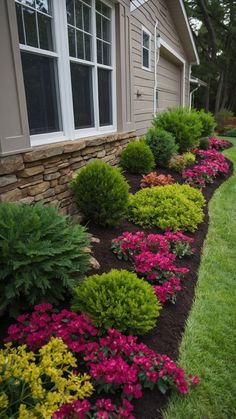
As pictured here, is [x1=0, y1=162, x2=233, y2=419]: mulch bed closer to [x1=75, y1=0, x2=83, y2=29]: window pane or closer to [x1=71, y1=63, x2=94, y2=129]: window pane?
[x1=71, y1=63, x2=94, y2=129]: window pane

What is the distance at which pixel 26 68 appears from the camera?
132 inches

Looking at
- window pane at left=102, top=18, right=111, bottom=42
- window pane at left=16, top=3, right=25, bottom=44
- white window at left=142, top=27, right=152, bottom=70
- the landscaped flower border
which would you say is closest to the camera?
the landscaped flower border

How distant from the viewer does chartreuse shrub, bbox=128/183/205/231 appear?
4035 millimetres

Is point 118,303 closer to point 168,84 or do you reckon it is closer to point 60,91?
point 60,91

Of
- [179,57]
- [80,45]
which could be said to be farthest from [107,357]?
[179,57]

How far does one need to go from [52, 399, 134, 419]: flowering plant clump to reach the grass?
330 mm

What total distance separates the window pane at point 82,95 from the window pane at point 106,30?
0.82 meters

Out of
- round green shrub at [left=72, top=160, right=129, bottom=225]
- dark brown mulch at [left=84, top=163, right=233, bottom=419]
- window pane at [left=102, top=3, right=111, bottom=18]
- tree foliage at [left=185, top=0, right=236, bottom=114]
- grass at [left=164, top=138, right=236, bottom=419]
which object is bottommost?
grass at [left=164, top=138, right=236, bottom=419]

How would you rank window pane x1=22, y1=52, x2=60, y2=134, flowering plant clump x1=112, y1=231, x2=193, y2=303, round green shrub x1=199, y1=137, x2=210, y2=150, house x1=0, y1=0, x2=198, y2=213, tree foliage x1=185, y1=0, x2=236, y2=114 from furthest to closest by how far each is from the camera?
1. tree foliage x1=185, y1=0, x2=236, y2=114
2. round green shrub x1=199, y1=137, x2=210, y2=150
3. window pane x1=22, y1=52, x2=60, y2=134
4. house x1=0, y1=0, x2=198, y2=213
5. flowering plant clump x1=112, y1=231, x2=193, y2=303

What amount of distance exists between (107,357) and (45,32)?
3442 mm

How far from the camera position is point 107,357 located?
197cm

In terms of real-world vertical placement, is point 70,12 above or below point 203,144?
above

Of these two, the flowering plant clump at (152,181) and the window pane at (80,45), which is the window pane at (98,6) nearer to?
the window pane at (80,45)

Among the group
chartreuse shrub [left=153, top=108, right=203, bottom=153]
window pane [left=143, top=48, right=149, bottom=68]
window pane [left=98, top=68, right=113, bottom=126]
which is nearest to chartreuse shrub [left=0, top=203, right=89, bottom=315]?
window pane [left=98, top=68, right=113, bottom=126]
